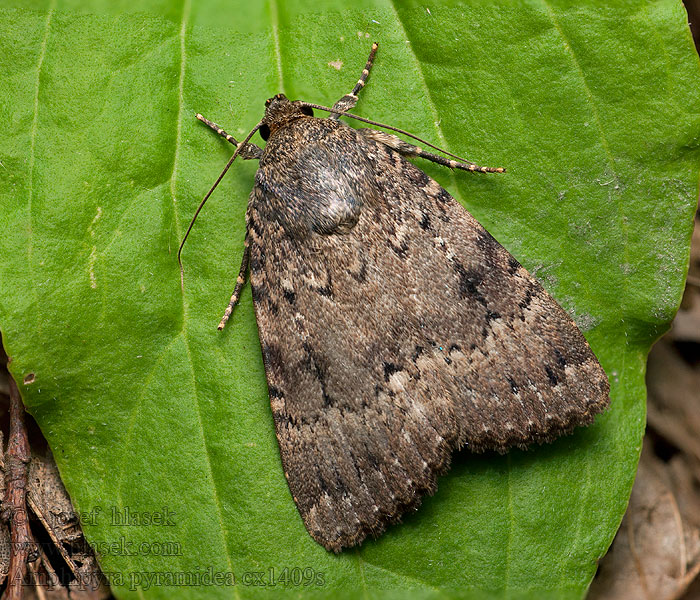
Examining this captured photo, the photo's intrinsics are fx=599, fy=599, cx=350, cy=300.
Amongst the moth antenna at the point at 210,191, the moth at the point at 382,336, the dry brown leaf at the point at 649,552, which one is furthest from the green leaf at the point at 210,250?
the dry brown leaf at the point at 649,552

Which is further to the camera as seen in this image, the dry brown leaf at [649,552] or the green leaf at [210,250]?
the dry brown leaf at [649,552]

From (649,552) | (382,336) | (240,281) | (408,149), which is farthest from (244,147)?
(649,552)

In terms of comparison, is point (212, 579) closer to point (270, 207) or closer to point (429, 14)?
point (270, 207)

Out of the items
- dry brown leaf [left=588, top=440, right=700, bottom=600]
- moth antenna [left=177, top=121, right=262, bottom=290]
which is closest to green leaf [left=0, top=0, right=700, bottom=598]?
moth antenna [left=177, top=121, right=262, bottom=290]

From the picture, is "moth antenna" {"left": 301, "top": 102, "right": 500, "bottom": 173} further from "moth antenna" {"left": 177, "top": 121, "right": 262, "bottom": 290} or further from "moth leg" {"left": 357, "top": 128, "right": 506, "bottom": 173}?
"moth antenna" {"left": 177, "top": 121, "right": 262, "bottom": 290}

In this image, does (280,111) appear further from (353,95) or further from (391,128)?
(391,128)

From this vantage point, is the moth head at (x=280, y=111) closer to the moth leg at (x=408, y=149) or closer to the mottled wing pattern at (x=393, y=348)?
the mottled wing pattern at (x=393, y=348)

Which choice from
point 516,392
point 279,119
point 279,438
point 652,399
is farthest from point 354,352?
point 652,399
